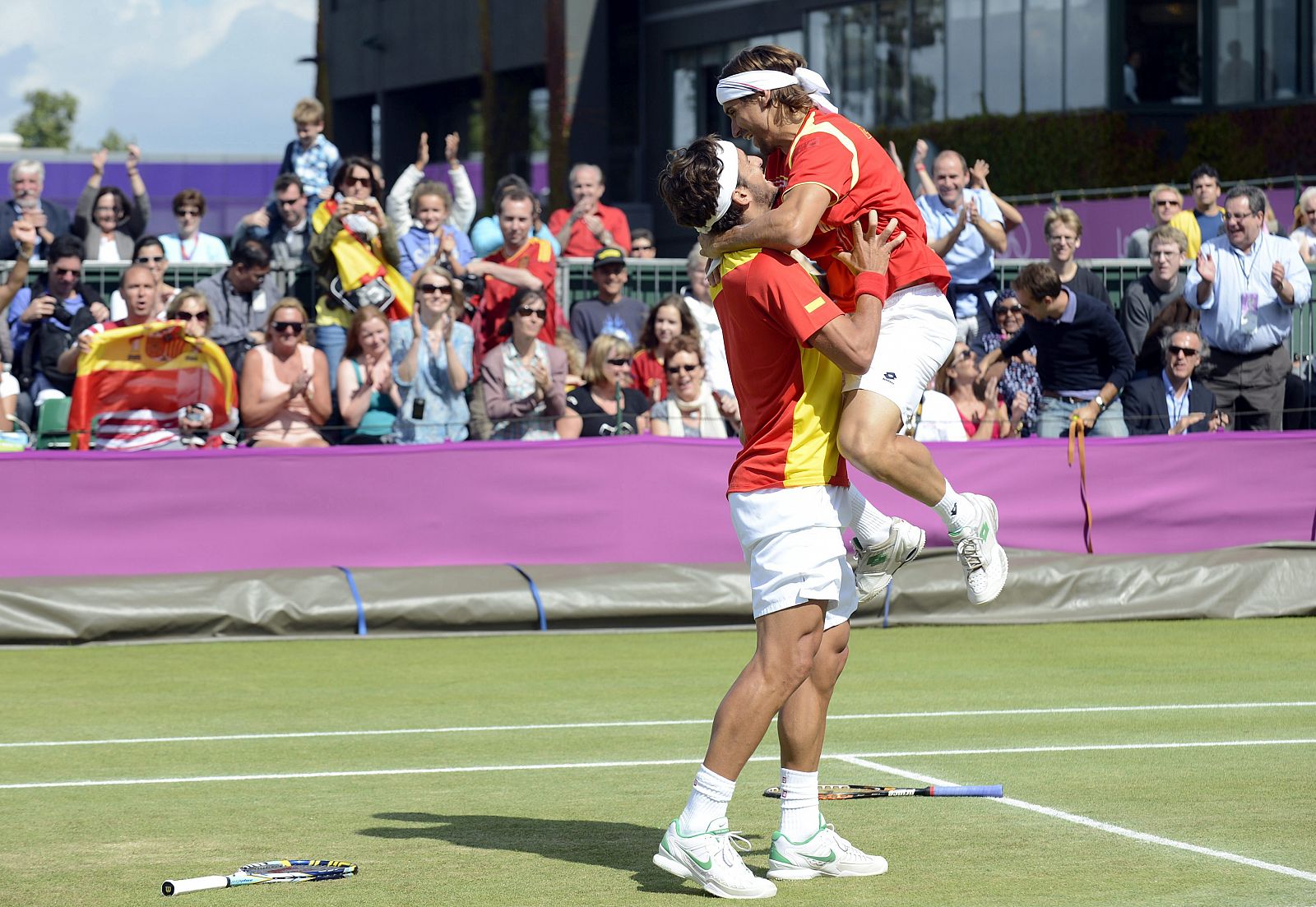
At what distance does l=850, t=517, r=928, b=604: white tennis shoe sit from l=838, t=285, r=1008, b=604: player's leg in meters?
0.14

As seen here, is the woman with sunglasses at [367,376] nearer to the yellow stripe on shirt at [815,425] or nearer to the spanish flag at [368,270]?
the spanish flag at [368,270]

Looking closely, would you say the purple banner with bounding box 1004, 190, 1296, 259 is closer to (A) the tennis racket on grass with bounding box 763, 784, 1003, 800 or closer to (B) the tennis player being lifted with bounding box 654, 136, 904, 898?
(A) the tennis racket on grass with bounding box 763, 784, 1003, 800

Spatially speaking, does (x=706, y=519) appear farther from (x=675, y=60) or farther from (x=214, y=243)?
(x=675, y=60)

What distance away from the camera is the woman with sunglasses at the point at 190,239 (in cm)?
1631

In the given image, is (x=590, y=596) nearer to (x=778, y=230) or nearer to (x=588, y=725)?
(x=588, y=725)

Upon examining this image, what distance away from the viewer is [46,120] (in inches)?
5689

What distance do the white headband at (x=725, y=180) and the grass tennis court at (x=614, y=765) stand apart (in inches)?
76.9

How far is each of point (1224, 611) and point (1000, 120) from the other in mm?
24024

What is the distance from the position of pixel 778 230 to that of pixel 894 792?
209cm

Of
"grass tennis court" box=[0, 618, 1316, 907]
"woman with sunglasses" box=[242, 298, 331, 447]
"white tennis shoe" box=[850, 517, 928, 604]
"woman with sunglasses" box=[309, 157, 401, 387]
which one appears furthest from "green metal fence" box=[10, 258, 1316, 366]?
"white tennis shoe" box=[850, 517, 928, 604]

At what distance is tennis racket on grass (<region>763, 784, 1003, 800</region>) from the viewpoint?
6.77 meters

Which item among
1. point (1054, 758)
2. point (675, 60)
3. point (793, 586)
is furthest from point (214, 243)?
point (675, 60)

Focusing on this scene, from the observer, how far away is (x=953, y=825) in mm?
6523

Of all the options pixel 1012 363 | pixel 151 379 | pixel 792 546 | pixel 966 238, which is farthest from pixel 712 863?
pixel 966 238
